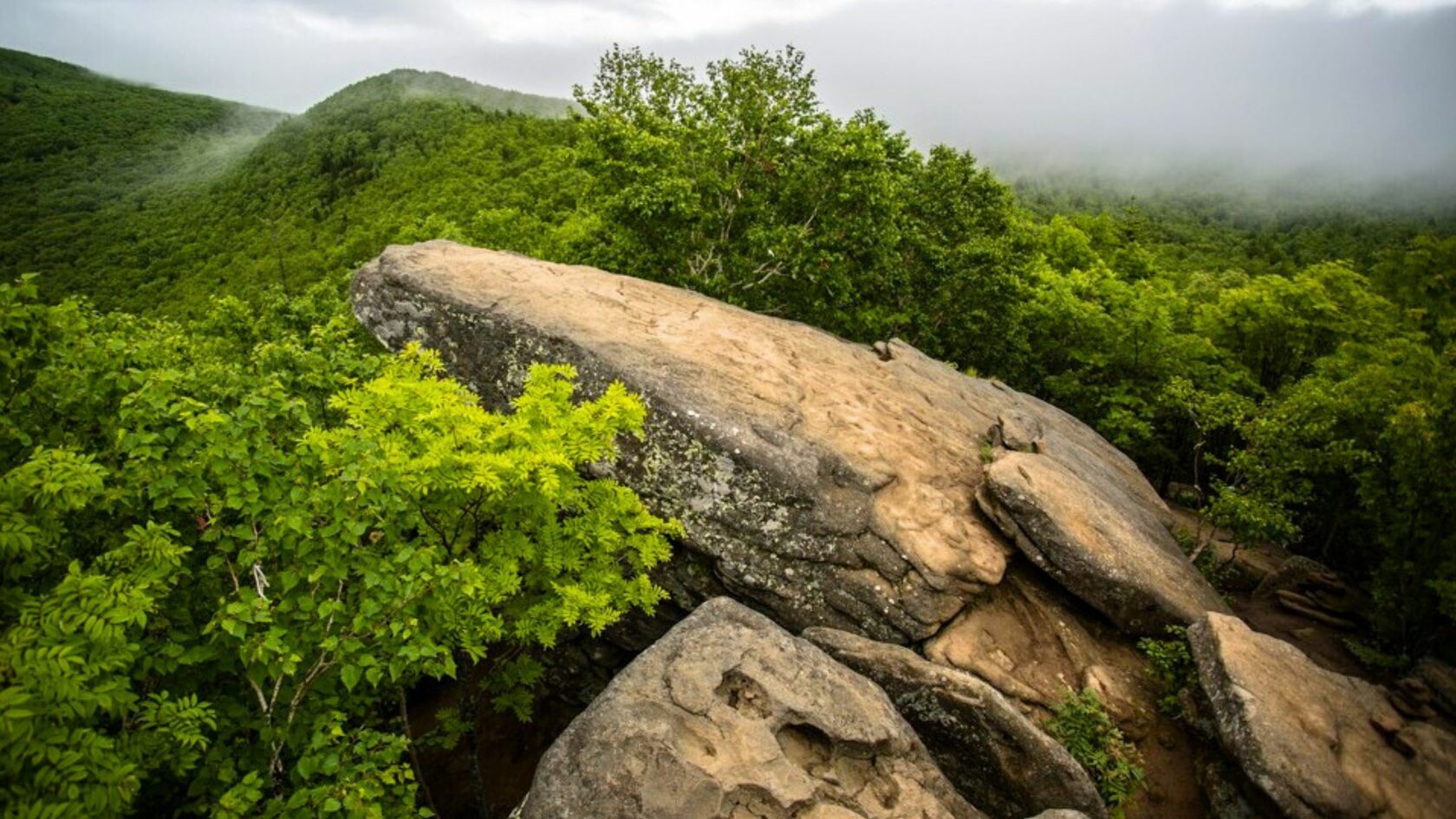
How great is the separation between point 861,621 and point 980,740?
2.54 m

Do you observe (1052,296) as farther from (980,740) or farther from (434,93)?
(434,93)

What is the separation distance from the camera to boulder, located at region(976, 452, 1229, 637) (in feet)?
38.9

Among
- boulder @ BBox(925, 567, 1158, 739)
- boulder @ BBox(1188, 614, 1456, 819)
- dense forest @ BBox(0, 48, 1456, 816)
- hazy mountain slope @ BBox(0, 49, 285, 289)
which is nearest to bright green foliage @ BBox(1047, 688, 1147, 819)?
boulder @ BBox(925, 567, 1158, 739)

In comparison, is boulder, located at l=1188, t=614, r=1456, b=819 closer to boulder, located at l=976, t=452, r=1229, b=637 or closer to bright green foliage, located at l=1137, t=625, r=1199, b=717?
bright green foliage, located at l=1137, t=625, r=1199, b=717

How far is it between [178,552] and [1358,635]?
2270cm

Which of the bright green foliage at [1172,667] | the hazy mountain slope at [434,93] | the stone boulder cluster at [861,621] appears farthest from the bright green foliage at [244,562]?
the hazy mountain slope at [434,93]

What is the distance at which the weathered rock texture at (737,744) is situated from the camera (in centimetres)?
652

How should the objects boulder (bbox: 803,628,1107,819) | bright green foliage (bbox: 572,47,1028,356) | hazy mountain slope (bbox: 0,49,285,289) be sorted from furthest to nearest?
hazy mountain slope (bbox: 0,49,285,289) → bright green foliage (bbox: 572,47,1028,356) → boulder (bbox: 803,628,1107,819)

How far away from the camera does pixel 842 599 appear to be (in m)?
11.2

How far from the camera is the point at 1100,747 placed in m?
10.6

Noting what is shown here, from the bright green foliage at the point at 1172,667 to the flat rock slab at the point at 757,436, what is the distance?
305cm

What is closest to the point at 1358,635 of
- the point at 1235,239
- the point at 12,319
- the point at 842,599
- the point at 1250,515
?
the point at 1250,515

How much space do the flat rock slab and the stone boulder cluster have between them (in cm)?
5

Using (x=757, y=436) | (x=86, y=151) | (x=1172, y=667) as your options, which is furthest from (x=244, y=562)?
(x=86, y=151)
